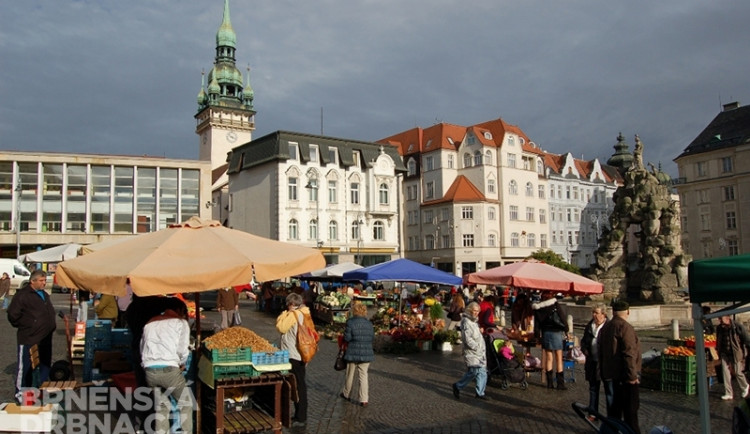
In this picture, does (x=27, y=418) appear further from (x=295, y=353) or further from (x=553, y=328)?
(x=553, y=328)

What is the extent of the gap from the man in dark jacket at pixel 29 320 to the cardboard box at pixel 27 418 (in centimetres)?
234

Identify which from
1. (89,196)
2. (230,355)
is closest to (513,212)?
(89,196)

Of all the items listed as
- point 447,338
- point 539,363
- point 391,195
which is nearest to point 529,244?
point 391,195

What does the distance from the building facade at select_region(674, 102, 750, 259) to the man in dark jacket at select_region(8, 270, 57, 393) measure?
69.4 meters

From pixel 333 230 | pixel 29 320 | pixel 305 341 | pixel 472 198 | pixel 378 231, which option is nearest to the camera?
pixel 305 341

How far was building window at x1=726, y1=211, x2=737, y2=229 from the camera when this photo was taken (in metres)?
66.8

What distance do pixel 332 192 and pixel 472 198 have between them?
1459 centimetres

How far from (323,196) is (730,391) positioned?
45.2m

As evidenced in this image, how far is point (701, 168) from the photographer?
71.2m

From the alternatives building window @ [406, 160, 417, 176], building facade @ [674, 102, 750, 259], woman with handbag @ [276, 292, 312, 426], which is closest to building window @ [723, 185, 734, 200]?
building facade @ [674, 102, 750, 259]

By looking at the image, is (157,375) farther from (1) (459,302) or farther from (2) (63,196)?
(2) (63,196)

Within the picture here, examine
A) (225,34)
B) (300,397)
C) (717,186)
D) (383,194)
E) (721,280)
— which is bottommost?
(300,397)

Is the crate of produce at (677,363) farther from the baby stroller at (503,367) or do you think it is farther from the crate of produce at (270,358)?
the crate of produce at (270,358)

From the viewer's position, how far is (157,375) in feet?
21.6
